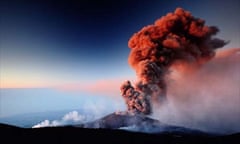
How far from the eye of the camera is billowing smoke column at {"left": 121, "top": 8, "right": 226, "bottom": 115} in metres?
25.6

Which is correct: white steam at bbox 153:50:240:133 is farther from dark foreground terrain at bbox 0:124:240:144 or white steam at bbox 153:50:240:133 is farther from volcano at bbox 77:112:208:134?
dark foreground terrain at bbox 0:124:240:144

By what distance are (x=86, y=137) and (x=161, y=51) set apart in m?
10.1

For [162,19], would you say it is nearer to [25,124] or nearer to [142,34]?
[142,34]

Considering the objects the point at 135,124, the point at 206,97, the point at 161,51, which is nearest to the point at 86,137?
the point at 135,124

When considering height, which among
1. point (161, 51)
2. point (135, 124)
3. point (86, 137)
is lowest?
point (86, 137)

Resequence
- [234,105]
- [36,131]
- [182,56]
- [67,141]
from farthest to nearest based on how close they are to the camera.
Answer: [182,56], [234,105], [36,131], [67,141]

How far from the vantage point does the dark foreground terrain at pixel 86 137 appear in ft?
63.5

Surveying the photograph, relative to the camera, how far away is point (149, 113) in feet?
85.6

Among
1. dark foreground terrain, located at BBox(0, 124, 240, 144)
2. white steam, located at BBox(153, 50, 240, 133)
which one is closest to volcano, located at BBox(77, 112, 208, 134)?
white steam, located at BBox(153, 50, 240, 133)

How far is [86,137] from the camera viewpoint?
68.2 feet

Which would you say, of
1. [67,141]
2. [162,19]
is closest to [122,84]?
[162,19]

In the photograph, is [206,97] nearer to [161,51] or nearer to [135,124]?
[161,51]

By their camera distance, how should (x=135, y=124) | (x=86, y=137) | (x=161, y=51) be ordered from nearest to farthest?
(x=86, y=137) < (x=135, y=124) < (x=161, y=51)

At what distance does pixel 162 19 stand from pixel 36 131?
1238 cm
